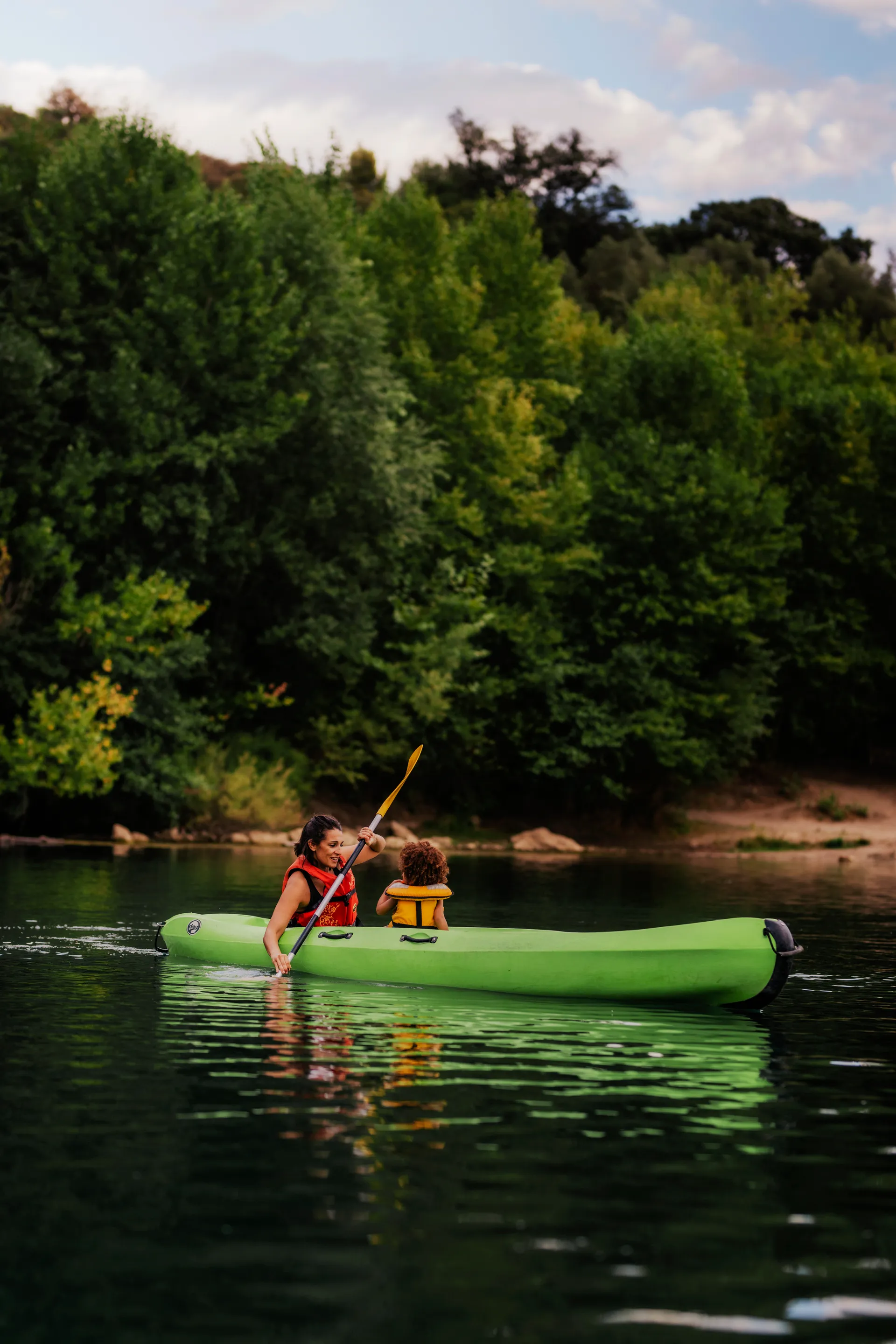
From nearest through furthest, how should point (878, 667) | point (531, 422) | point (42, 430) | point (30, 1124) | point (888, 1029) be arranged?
1. point (30, 1124)
2. point (888, 1029)
3. point (42, 430)
4. point (531, 422)
5. point (878, 667)

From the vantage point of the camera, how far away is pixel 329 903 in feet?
46.4

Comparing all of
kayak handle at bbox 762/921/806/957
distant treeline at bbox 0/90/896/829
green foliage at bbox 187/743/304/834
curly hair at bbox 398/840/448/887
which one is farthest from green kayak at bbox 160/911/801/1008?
green foliage at bbox 187/743/304/834

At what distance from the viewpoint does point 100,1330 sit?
16.7 feet

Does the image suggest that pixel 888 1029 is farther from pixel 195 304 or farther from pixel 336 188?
pixel 336 188

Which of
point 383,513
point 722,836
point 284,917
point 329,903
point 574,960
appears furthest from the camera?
point 722,836

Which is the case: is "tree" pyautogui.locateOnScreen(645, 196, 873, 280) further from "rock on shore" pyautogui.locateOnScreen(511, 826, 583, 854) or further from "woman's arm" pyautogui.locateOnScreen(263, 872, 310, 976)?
"woman's arm" pyautogui.locateOnScreen(263, 872, 310, 976)

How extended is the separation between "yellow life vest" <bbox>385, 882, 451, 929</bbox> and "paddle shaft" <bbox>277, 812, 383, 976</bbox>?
452 millimetres

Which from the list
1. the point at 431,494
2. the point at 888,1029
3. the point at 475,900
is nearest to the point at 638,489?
the point at 431,494

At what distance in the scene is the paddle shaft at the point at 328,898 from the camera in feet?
44.5

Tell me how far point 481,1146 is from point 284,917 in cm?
608

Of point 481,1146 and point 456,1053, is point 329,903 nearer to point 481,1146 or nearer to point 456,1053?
A: point 456,1053

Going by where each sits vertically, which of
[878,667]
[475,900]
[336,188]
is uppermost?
[336,188]

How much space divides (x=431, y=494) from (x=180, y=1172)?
33686mm

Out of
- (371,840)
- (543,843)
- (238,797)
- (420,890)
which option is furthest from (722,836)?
(420,890)
